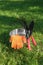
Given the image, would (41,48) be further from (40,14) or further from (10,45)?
(40,14)

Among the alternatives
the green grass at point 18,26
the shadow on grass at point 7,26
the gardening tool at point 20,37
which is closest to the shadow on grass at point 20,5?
the green grass at point 18,26

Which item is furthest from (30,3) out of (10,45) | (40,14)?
(10,45)

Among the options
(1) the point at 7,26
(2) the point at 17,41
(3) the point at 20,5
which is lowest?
(3) the point at 20,5

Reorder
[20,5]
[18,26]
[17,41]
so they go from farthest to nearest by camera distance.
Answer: [20,5] < [18,26] < [17,41]

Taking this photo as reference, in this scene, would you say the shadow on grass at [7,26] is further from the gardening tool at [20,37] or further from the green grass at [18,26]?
the gardening tool at [20,37]

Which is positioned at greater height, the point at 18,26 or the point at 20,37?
the point at 20,37

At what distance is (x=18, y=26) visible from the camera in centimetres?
911

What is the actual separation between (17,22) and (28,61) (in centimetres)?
303

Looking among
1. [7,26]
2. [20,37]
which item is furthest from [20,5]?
[20,37]

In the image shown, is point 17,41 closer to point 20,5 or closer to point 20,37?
point 20,37

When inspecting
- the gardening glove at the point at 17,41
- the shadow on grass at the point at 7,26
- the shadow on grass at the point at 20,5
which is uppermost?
the gardening glove at the point at 17,41

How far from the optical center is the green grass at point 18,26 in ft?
22.6

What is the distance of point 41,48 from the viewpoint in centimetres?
741

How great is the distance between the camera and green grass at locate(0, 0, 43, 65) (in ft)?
22.6
